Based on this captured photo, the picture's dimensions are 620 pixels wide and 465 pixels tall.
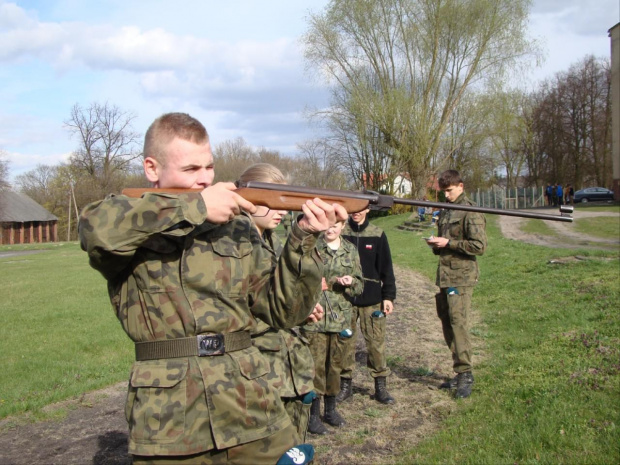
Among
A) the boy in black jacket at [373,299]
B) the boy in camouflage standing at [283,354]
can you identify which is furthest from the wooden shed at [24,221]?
the boy in camouflage standing at [283,354]

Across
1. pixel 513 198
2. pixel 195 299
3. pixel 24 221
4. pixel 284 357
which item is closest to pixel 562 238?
pixel 284 357

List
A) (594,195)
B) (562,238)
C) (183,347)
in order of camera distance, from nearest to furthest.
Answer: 1. (183,347)
2. (562,238)
3. (594,195)

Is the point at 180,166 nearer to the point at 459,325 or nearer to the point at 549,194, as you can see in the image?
the point at 459,325

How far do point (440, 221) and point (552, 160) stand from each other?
61.9m

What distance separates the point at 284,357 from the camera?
3258 mm

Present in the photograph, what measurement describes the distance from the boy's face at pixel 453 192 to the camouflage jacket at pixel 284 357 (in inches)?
129

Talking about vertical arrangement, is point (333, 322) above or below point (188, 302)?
below

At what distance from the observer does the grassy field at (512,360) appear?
505cm

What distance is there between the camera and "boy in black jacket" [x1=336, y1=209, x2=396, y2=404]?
668 centimetres

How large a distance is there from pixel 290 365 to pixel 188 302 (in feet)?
4.28

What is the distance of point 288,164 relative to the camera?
61406 millimetres

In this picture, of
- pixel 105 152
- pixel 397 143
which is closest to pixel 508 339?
pixel 397 143

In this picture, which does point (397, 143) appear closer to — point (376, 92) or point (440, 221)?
point (376, 92)

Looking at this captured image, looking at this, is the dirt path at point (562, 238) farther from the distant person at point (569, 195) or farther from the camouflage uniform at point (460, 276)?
the distant person at point (569, 195)
